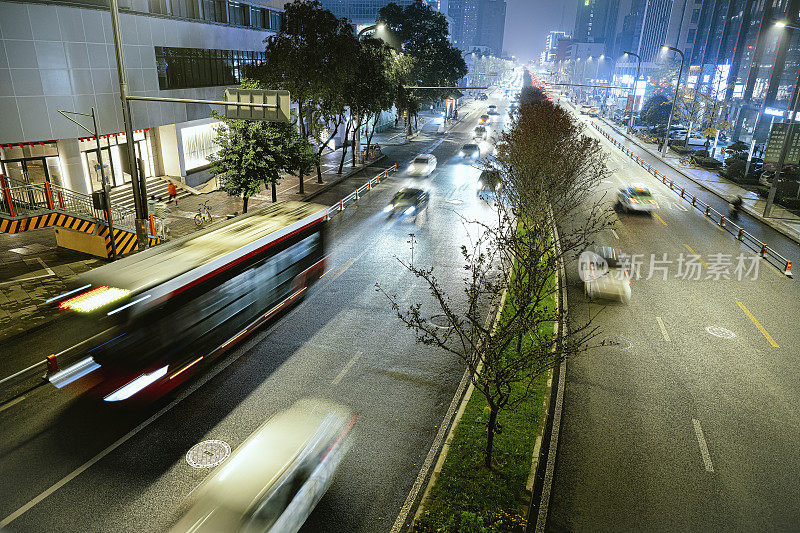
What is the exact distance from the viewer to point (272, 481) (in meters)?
9.05

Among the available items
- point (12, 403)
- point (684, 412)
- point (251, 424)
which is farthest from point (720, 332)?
point (12, 403)

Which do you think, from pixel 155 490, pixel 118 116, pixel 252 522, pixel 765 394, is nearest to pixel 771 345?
pixel 765 394

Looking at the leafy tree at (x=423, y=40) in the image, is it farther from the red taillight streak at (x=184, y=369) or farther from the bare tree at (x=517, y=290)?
the red taillight streak at (x=184, y=369)

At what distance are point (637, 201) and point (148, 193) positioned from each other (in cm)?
3417

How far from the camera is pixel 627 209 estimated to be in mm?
35469

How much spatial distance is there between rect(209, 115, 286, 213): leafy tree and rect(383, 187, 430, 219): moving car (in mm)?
8978

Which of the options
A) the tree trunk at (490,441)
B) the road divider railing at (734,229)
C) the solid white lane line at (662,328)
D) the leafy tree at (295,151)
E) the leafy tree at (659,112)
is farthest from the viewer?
the leafy tree at (659,112)

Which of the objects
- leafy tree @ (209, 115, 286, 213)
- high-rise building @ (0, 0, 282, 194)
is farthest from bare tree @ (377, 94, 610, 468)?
high-rise building @ (0, 0, 282, 194)

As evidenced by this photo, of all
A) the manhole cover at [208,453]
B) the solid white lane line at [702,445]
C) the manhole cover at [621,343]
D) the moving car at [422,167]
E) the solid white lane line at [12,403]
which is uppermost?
the moving car at [422,167]

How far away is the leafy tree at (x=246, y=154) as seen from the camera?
27.6 metres

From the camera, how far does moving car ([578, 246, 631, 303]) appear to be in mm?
21311

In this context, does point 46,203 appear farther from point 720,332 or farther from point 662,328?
point 720,332

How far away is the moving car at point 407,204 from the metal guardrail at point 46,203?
1594 centimetres

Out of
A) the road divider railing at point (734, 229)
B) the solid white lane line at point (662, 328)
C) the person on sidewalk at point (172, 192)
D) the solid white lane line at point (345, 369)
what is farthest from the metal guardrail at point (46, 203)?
the road divider railing at point (734, 229)
